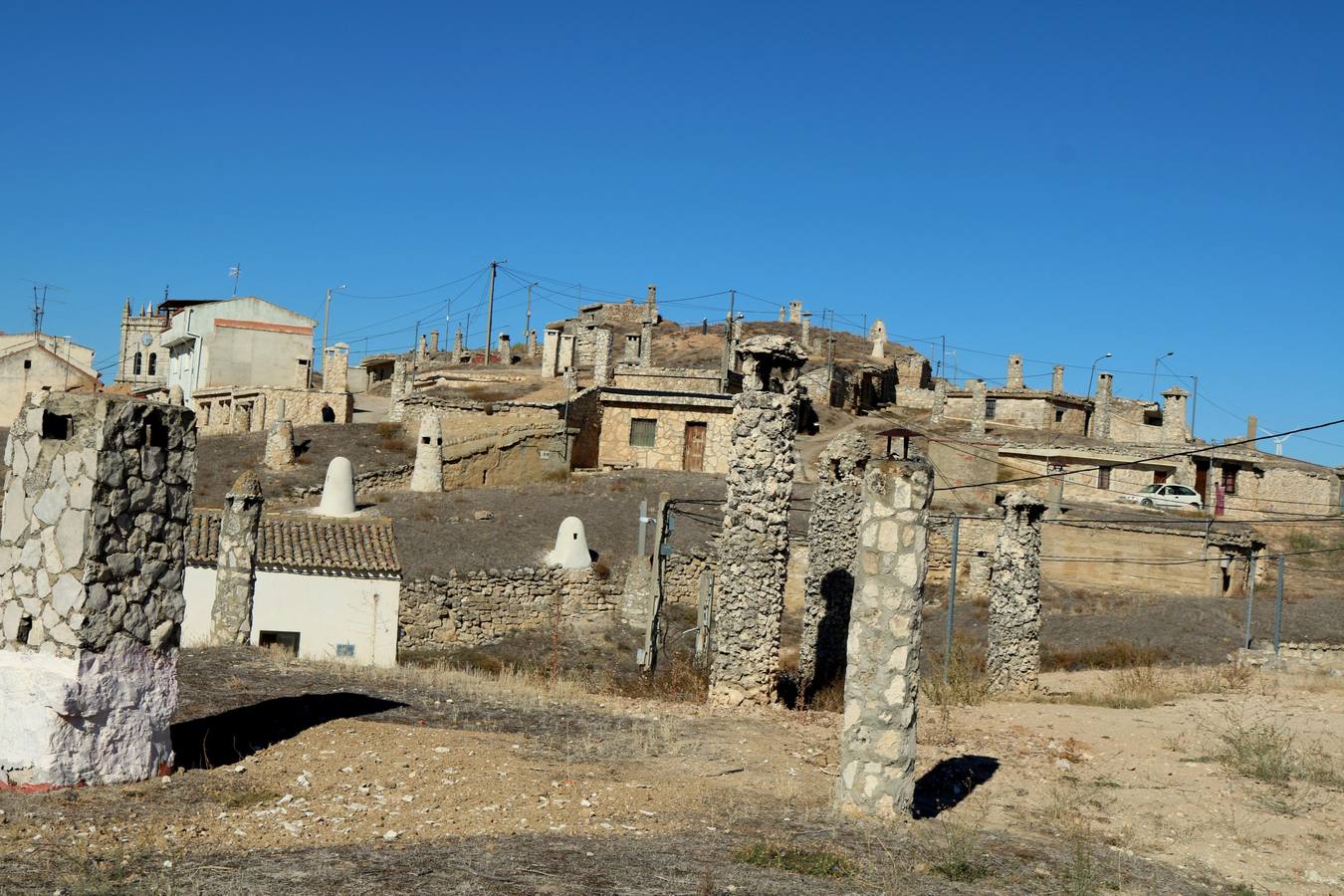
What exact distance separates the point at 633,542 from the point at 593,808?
23.2 m

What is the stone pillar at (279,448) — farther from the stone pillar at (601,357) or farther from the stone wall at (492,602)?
the stone wall at (492,602)

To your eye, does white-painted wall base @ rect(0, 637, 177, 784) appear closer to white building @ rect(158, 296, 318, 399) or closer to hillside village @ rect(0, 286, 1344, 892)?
hillside village @ rect(0, 286, 1344, 892)

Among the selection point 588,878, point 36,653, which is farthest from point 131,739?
point 588,878

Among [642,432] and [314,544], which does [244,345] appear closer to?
[642,432]

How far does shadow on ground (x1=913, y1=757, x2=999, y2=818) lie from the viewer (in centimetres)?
1031

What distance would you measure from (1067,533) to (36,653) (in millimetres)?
29746

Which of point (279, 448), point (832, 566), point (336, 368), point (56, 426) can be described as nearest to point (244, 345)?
point (336, 368)

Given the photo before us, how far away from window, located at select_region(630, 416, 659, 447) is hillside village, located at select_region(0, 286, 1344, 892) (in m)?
0.11

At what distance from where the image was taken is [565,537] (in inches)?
1169

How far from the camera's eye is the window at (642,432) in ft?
137

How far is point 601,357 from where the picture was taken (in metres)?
50.1

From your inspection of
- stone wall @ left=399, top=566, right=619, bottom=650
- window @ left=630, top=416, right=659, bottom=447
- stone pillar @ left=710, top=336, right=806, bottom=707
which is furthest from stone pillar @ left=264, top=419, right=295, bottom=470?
stone pillar @ left=710, top=336, right=806, bottom=707

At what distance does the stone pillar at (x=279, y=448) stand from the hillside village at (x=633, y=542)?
0.37 ft

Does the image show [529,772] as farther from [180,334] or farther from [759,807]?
[180,334]
